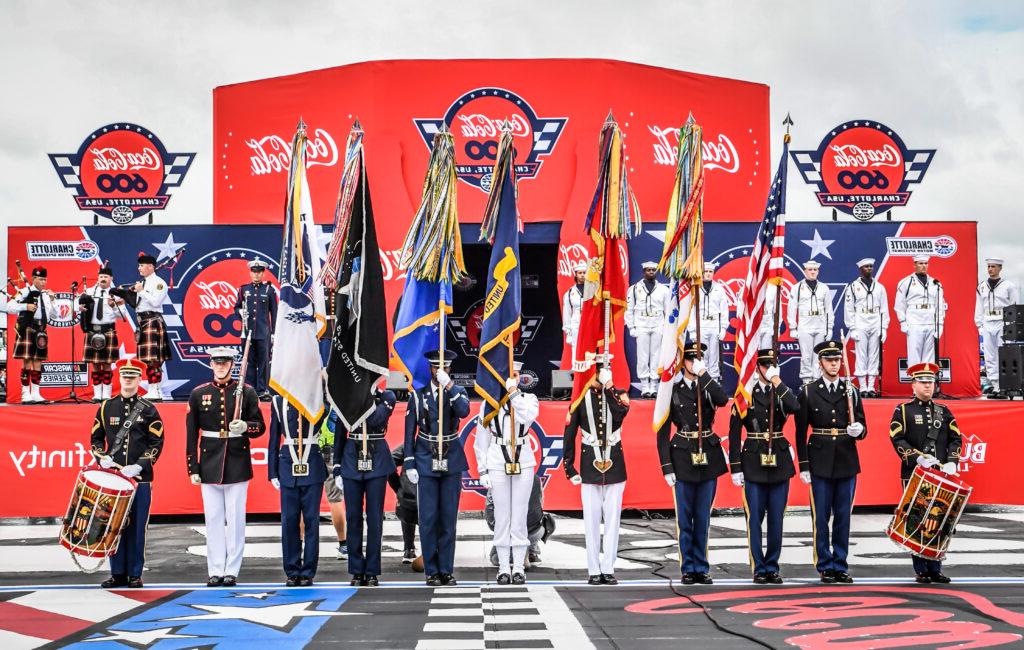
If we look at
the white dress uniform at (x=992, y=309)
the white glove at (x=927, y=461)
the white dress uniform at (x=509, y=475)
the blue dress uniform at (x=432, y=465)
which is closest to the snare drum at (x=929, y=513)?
the white glove at (x=927, y=461)

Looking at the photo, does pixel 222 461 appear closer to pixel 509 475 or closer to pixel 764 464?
pixel 509 475

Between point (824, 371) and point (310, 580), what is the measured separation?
5.73 meters


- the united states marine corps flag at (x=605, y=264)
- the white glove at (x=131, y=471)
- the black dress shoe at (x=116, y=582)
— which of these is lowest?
the black dress shoe at (x=116, y=582)

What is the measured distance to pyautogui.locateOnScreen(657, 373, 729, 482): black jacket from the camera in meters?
10.8

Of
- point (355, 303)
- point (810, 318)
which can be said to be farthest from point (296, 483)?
point (810, 318)

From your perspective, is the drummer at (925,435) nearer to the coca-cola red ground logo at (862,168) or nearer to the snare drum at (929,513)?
the snare drum at (929,513)

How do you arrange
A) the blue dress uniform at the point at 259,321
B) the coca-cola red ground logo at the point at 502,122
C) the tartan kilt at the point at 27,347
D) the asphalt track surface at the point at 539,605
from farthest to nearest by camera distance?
the coca-cola red ground logo at the point at 502,122 → the tartan kilt at the point at 27,347 → the blue dress uniform at the point at 259,321 → the asphalt track surface at the point at 539,605

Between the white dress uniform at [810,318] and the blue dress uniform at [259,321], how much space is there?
29.3 feet

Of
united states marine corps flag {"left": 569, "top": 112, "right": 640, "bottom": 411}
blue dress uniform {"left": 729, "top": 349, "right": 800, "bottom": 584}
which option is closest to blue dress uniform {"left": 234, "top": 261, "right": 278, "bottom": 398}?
united states marine corps flag {"left": 569, "top": 112, "right": 640, "bottom": 411}

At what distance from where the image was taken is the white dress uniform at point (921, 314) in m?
18.4

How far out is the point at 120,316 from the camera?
17.1 metres

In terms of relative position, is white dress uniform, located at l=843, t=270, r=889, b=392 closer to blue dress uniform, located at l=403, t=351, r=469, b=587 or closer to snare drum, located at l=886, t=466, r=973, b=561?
snare drum, located at l=886, t=466, r=973, b=561

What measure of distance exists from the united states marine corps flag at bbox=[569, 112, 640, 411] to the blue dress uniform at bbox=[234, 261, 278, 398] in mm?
7111

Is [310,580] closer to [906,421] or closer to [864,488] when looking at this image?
[906,421]
